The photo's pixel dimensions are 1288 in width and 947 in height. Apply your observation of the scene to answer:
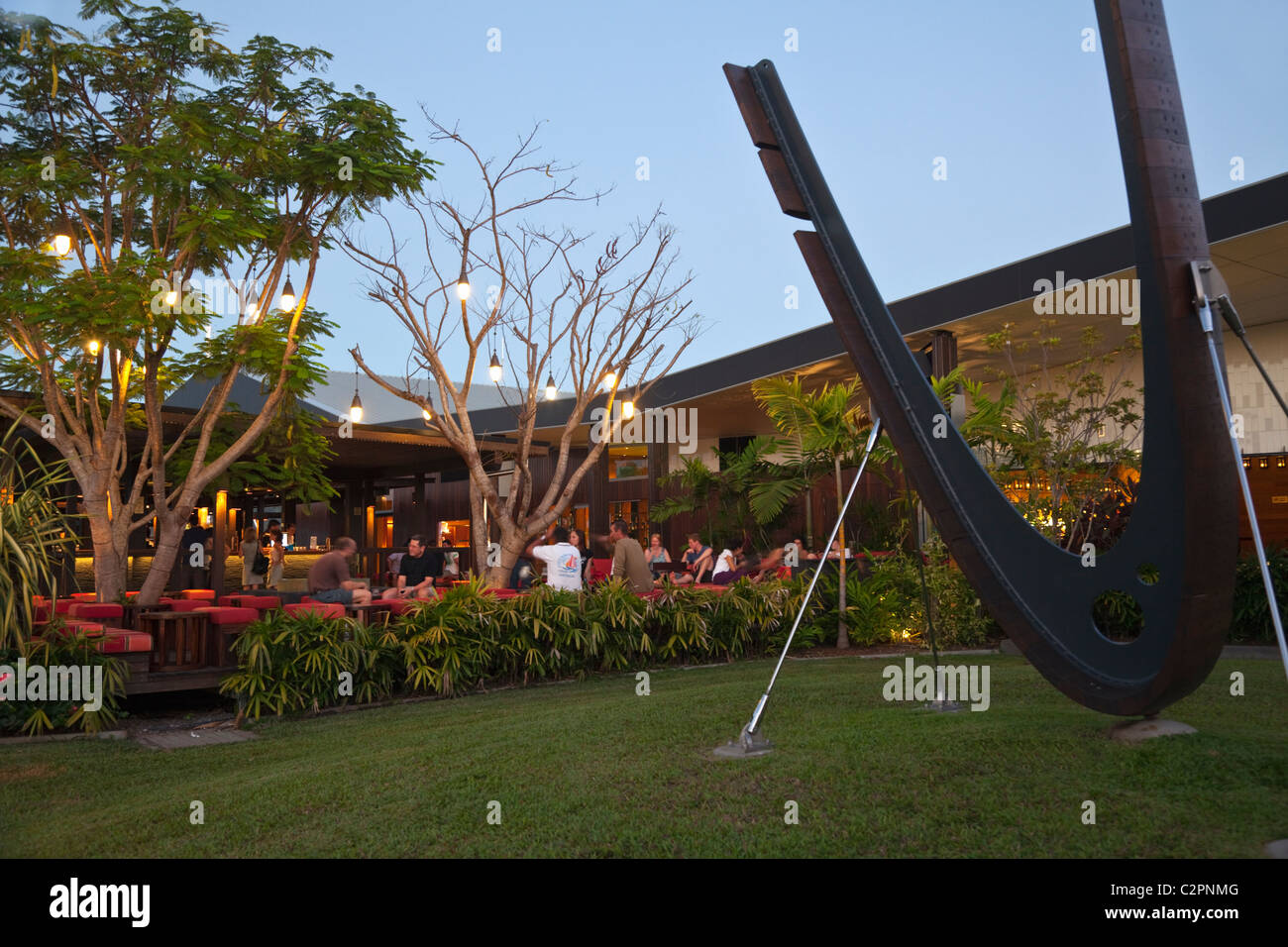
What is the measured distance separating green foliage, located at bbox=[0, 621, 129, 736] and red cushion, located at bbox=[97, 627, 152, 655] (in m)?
0.08

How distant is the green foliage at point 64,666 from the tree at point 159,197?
10.2ft

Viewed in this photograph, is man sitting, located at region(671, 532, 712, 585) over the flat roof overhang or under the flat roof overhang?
under

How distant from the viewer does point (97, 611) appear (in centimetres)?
1020

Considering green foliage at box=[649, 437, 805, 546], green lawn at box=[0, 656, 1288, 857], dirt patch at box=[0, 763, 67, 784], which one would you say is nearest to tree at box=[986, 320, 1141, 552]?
green lawn at box=[0, 656, 1288, 857]

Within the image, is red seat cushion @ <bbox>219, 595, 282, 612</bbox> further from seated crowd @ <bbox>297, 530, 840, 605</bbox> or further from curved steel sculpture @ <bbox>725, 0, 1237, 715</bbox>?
curved steel sculpture @ <bbox>725, 0, 1237, 715</bbox>

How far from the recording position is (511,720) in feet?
24.4

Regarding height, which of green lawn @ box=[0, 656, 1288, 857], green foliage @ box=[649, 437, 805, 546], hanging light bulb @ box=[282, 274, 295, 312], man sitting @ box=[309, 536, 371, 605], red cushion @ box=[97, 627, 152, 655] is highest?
hanging light bulb @ box=[282, 274, 295, 312]

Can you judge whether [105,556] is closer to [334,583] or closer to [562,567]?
[334,583]

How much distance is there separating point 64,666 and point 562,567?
509 cm

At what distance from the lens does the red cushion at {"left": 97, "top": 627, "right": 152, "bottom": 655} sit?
8.36m

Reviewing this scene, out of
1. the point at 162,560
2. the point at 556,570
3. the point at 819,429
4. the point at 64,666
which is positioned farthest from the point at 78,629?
the point at 819,429

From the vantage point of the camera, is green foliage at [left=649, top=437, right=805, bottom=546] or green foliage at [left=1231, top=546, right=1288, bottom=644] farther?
green foliage at [left=649, top=437, right=805, bottom=546]
